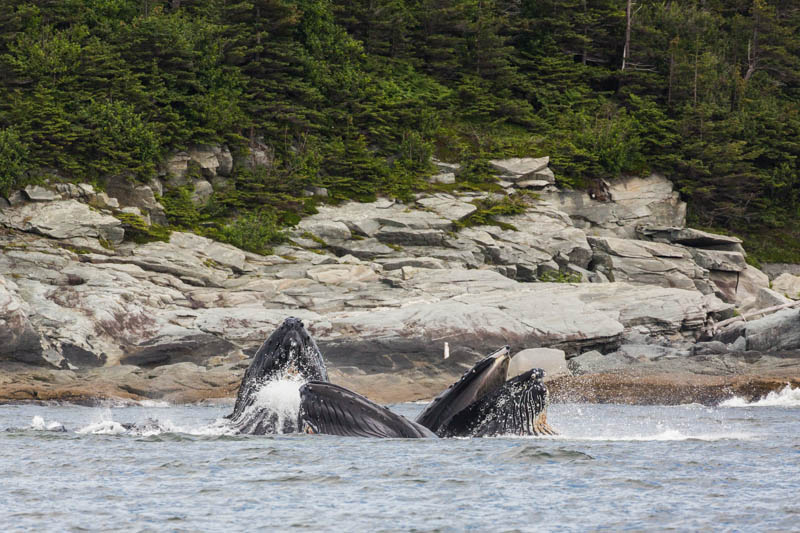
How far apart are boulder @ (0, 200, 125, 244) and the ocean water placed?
→ 76.7 feet

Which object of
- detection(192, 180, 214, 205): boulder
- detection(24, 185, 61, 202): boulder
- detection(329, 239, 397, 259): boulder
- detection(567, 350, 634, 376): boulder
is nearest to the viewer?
detection(567, 350, 634, 376): boulder

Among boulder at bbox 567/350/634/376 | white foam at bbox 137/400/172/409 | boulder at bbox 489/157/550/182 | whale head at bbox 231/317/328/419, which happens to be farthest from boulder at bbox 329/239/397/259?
whale head at bbox 231/317/328/419

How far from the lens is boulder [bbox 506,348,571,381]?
95.1ft

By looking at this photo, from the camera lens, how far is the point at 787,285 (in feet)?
157

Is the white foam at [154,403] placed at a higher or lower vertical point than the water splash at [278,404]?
lower

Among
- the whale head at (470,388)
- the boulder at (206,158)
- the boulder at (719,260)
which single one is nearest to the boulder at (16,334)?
the boulder at (206,158)

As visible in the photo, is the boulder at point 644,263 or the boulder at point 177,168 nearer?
the boulder at point 177,168

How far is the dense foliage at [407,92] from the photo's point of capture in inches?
1613

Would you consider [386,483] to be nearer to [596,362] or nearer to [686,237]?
[596,362]

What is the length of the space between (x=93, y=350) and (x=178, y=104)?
61.5 feet

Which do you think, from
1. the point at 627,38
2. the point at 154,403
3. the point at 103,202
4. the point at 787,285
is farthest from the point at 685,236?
the point at 154,403

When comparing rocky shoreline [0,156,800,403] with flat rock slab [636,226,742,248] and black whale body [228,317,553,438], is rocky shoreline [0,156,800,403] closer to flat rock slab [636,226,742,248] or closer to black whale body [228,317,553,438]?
flat rock slab [636,226,742,248]

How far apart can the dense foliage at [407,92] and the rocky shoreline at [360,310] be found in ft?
10.1

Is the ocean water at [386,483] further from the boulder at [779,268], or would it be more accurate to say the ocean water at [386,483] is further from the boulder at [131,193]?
the boulder at [779,268]
